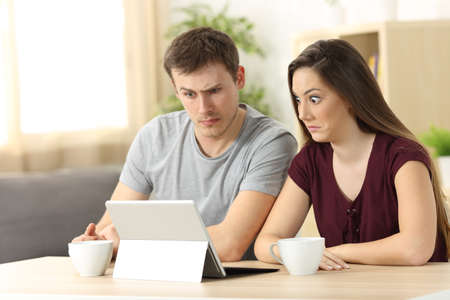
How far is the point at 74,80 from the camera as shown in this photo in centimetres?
389

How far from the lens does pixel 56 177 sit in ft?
8.82

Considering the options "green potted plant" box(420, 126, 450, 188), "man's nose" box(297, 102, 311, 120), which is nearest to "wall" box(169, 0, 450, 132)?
"green potted plant" box(420, 126, 450, 188)

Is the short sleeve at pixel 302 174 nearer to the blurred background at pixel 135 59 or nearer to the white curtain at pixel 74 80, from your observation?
the blurred background at pixel 135 59

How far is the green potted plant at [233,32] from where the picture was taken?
403 centimetres

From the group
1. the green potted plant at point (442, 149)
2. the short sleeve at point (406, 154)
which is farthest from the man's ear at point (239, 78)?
the green potted plant at point (442, 149)

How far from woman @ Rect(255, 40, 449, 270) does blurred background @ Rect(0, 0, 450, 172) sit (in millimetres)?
1264

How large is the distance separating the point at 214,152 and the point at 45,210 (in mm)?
735

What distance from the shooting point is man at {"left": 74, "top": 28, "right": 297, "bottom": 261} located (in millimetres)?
1944

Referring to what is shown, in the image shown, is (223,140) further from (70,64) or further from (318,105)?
(70,64)

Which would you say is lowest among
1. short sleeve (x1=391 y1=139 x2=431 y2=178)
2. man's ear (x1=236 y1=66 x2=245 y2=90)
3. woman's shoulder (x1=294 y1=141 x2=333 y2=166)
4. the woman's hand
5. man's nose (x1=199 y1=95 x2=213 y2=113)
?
the woman's hand

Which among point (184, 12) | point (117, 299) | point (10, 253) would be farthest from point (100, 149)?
point (117, 299)

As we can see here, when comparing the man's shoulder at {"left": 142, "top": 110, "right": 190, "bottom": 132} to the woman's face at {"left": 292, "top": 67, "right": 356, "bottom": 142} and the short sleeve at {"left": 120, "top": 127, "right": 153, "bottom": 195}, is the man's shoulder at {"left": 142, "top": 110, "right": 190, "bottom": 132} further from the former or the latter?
the woman's face at {"left": 292, "top": 67, "right": 356, "bottom": 142}

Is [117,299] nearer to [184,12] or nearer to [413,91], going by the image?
[413,91]

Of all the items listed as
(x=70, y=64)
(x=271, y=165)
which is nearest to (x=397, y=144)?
(x=271, y=165)
